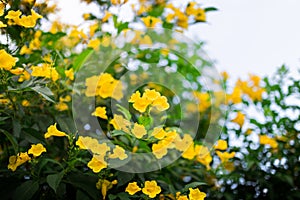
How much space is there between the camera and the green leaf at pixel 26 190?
3.63 ft

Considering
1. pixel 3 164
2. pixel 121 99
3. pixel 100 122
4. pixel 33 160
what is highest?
pixel 121 99

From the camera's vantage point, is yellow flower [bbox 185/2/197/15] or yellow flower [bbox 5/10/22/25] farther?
yellow flower [bbox 185/2/197/15]

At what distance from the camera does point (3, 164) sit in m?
1.39

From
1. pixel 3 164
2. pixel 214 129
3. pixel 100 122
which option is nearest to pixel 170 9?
pixel 214 129

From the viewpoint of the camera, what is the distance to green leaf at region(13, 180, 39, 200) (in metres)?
1.11

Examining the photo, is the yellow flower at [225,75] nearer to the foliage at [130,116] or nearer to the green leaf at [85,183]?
the foliage at [130,116]

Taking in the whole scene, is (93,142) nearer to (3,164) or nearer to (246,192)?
(3,164)

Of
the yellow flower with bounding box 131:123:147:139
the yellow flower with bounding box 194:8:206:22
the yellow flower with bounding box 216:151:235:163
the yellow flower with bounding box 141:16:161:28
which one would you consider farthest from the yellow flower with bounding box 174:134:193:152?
the yellow flower with bounding box 194:8:206:22

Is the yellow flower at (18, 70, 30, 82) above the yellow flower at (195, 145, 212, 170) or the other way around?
above

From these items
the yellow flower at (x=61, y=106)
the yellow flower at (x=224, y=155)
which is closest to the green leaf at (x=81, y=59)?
the yellow flower at (x=61, y=106)

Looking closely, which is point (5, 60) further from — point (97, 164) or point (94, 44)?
point (94, 44)

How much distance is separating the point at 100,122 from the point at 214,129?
0.56m

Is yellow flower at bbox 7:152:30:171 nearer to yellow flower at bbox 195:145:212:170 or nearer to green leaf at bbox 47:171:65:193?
green leaf at bbox 47:171:65:193

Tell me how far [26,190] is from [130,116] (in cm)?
34
